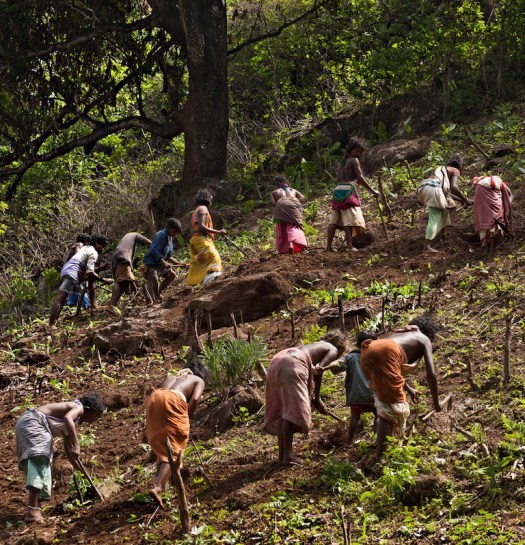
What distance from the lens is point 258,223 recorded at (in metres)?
18.1

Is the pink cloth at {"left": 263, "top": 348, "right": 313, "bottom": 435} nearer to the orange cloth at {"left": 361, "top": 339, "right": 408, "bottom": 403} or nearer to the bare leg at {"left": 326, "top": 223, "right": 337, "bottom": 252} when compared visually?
the orange cloth at {"left": 361, "top": 339, "right": 408, "bottom": 403}

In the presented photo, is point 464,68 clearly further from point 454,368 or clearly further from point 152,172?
point 454,368

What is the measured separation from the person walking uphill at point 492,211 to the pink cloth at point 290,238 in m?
2.59

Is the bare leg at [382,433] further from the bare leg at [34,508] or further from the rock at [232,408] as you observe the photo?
the bare leg at [34,508]

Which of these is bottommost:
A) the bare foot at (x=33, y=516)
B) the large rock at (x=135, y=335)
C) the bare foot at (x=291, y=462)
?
the bare foot at (x=33, y=516)

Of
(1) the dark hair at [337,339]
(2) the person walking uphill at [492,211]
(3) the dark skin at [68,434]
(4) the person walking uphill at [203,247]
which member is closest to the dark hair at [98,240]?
(4) the person walking uphill at [203,247]

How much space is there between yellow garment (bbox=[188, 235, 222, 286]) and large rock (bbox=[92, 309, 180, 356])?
37.9 inches

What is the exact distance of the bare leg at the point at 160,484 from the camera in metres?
9.07

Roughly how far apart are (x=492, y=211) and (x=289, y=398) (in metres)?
4.88

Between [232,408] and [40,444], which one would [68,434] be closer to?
[40,444]

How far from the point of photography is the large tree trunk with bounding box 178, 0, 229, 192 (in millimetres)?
19844

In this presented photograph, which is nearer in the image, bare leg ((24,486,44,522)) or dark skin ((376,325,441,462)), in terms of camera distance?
dark skin ((376,325,441,462))

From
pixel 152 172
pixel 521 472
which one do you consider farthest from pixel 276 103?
pixel 521 472

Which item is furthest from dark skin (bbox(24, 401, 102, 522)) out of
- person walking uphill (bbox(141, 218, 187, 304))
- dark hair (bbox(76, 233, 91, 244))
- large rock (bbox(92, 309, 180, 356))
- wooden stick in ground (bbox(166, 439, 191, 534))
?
dark hair (bbox(76, 233, 91, 244))
